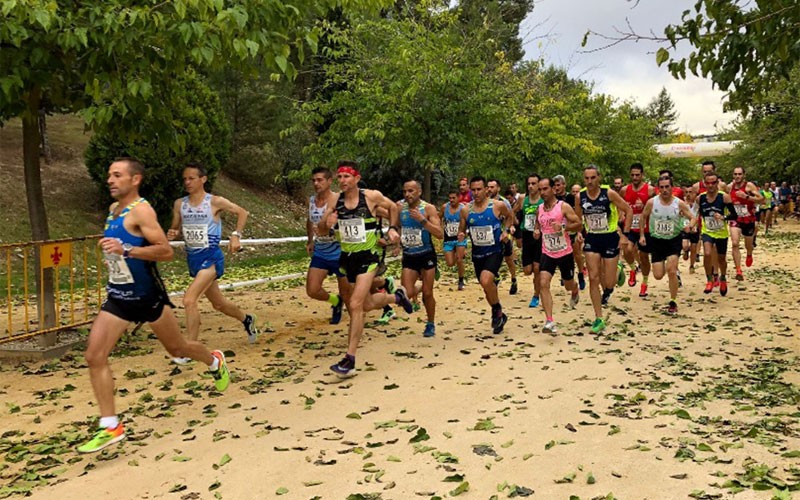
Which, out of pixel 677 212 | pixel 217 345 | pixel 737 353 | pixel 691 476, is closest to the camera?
pixel 691 476

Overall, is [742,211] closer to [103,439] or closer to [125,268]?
[125,268]

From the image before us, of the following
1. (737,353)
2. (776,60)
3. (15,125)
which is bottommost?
(737,353)

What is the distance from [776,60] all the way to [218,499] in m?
6.55

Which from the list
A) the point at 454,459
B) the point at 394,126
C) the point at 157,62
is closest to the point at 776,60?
the point at 454,459

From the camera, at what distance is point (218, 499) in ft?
14.5

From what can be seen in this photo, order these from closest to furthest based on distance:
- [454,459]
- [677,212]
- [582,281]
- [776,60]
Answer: [454,459] → [776,60] → [677,212] → [582,281]

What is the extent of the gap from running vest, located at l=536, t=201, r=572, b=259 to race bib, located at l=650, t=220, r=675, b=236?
2.66 m

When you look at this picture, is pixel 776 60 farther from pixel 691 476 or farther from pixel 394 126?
pixel 394 126

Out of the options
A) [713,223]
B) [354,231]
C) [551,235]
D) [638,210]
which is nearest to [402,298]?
[354,231]

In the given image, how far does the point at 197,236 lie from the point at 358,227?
1.84 m

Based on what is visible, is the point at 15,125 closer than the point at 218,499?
No

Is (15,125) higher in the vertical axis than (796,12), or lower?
higher

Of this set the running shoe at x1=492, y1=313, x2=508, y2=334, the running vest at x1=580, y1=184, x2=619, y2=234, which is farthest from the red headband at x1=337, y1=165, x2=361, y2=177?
the running vest at x1=580, y1=184, x2=619, y2=234

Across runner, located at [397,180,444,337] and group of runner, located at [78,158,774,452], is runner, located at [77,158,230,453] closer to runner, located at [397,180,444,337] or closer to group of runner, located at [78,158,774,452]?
group of runner, located at [78,158,774,452]
